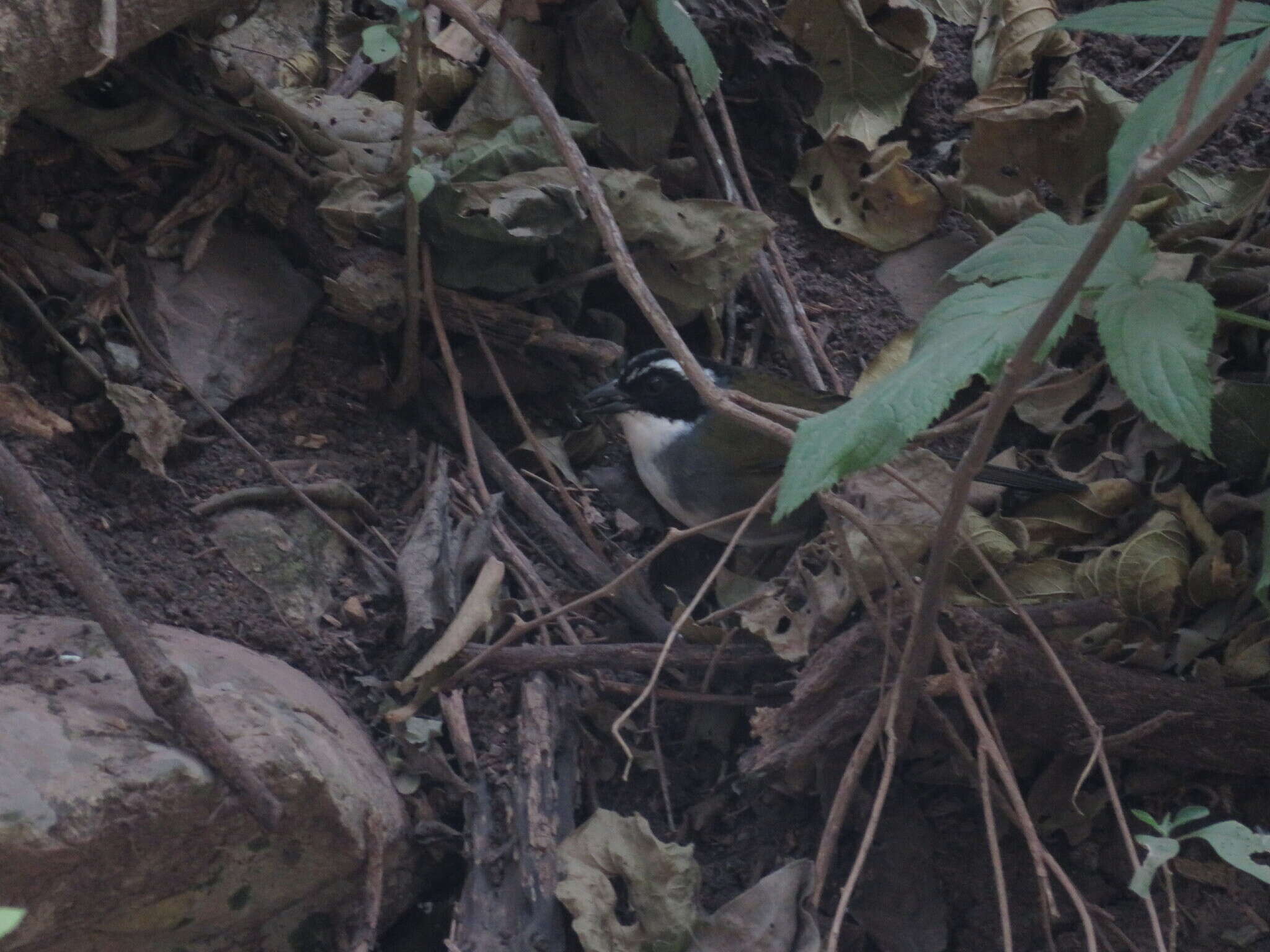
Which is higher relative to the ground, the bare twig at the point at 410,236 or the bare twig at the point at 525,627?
the bare twig at the point at 410,236

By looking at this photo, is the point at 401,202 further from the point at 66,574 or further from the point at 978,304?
the point at 978,304

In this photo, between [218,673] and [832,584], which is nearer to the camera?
[218,673]

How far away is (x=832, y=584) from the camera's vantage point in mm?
3414

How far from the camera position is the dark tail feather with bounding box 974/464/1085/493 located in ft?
12.4

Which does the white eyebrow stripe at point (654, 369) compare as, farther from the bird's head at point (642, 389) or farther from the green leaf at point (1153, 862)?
the green leaf at point (1153, 862)

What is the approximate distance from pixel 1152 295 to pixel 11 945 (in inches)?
99.7

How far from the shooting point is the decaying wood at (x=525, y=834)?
116 inches

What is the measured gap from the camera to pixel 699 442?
4.60 m

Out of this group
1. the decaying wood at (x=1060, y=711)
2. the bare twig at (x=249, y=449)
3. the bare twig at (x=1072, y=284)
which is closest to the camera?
the bare twig at (x=1072, y=284)

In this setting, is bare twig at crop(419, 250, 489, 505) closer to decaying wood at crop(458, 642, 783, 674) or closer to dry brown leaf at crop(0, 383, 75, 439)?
decaying wood at crop(458, 642, 783, 674)

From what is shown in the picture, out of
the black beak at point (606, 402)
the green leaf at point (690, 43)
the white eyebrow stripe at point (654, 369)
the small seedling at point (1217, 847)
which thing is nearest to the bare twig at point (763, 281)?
the white eyebrow stripe at point (654, 369)

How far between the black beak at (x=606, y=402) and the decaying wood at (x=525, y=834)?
4.28 feet

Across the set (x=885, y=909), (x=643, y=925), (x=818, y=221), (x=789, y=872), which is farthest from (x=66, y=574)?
(x=818, y=221)

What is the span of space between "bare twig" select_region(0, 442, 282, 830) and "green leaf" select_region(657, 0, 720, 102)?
7.00ft
